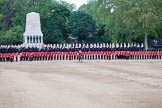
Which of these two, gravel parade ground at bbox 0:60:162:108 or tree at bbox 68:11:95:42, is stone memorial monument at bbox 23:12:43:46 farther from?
gravel parade ground at bbox 0:60:162:108

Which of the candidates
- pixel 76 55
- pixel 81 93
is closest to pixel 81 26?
pixel 76 55

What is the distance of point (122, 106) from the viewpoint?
12.8 metres

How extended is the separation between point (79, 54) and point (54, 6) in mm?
22339

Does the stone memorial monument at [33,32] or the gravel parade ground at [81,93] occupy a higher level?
the stone memorial monument at [33,32]

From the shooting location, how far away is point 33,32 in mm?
47344

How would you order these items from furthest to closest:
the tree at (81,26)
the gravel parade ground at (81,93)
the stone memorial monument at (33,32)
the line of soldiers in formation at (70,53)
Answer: the tree at (81,26)
the stone memorial monument at (33,32)
the line of soldiers in formation at (70,53)
the gravel parade ground at (81,93)

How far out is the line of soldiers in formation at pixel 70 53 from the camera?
3716cm

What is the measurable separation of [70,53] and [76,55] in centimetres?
52

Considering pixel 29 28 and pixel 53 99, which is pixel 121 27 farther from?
pixel 53 99

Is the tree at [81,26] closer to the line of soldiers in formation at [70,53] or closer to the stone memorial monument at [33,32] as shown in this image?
the stone memorial monument at [33,32]

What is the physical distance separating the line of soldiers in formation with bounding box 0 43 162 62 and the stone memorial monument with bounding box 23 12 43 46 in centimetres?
775

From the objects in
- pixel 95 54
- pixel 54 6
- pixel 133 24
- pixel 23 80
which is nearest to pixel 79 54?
pixel 95 54

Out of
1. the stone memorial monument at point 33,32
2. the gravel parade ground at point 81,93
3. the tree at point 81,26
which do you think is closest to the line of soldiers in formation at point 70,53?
the stone memorial monument at point 33,32

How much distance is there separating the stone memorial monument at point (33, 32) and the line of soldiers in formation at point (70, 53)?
25.4ft
